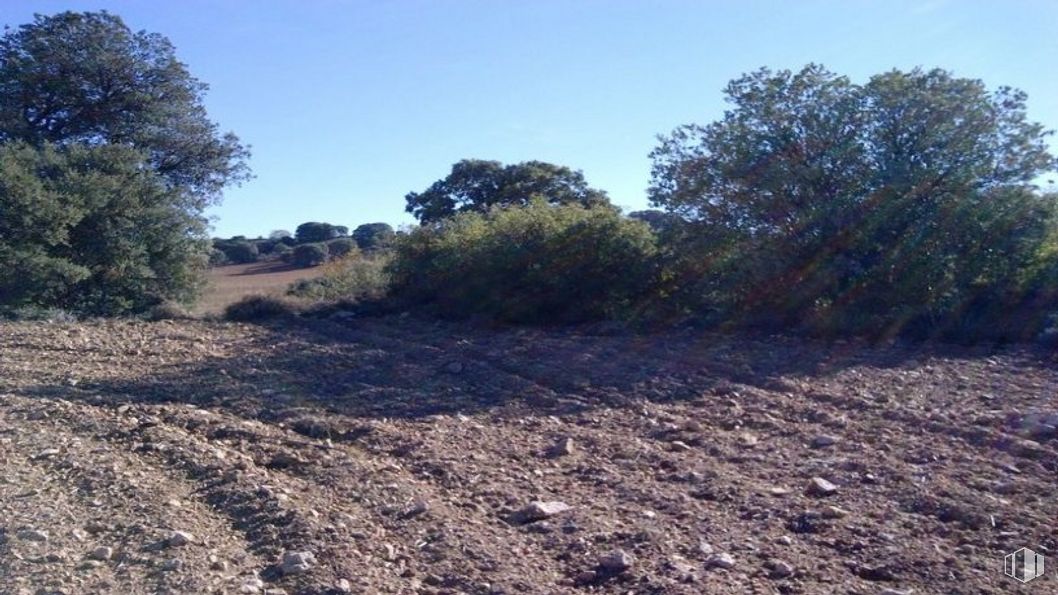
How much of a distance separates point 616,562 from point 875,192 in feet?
34.8

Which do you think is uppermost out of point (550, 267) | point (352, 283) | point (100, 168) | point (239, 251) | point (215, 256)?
point (100, 168)

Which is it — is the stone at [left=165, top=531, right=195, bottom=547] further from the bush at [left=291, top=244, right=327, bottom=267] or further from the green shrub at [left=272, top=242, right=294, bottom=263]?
the green shrub at [left=272, top=242, right=294, bottom=263]

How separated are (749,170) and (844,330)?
2682mm

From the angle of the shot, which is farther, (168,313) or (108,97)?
(108,97)

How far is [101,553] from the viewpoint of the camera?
223 inches

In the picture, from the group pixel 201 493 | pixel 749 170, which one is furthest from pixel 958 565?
pixel 749 170

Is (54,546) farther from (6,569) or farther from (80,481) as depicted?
(80,481)

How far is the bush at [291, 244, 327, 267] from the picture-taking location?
4154 cm

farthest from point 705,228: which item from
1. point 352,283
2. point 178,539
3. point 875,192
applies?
point 178,539

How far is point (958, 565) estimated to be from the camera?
546 cm

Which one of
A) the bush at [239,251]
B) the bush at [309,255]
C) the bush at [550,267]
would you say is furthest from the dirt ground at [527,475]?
the bush at [239,251]

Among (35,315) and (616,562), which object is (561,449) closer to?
(616,562)

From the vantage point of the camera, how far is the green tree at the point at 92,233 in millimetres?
18406

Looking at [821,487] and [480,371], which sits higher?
[480,371]
